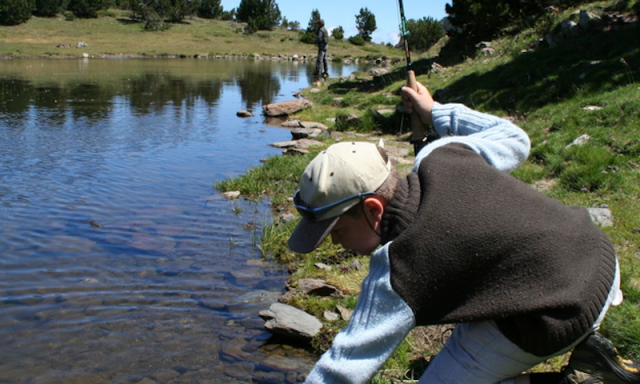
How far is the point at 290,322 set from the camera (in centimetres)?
442

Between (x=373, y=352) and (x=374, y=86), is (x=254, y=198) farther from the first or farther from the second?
(x=374, y=86)

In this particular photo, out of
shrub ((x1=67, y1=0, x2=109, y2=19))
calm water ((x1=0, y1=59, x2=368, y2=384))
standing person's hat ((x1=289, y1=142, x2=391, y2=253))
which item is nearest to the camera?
standing person's hat ((x1=289, y1=142, x2=391, y2=253))

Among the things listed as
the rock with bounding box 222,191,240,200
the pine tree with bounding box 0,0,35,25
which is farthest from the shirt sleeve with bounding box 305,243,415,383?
the pine tree with bounding box 0,0,35,25

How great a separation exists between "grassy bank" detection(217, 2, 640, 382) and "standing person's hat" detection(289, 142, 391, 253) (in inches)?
65.5

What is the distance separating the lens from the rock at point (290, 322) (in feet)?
14.3

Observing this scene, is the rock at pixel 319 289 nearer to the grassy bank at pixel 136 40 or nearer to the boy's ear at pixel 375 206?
the boy's ear at pixel 375 206

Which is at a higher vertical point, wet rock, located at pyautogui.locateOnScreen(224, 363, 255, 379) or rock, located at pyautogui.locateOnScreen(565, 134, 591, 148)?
rock, located at pyautogui.locateOnScreen(565, 134, 591, 148)

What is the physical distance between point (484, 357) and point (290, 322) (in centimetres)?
236

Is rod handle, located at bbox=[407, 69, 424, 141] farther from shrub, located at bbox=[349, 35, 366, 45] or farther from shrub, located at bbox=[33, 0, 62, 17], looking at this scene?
shrub, located at bbox=[349, 35, 366, 45]

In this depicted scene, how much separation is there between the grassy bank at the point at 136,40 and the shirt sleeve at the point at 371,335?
45.1 m

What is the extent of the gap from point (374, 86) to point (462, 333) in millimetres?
16747

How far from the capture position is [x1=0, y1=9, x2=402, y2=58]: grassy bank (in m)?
47.7

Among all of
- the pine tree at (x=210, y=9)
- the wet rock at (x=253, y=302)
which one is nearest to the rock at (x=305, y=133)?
the wet rock at (x=253, y=302)

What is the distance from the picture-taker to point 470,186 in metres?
2.12
